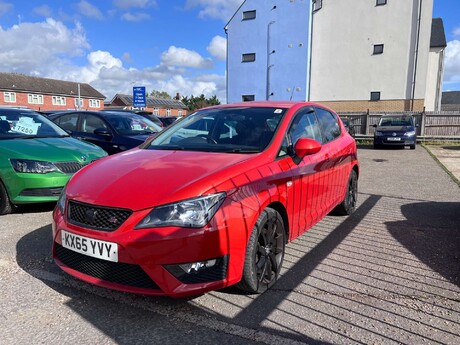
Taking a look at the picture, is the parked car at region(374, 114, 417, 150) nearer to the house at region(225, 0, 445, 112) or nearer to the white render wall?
the house at region(225, 0, 445, 112)

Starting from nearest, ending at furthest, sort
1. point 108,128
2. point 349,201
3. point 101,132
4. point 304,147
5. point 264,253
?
point 264,253
point 304,147
point 349,201
point 101,132
point 108,128

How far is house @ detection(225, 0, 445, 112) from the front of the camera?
25.5 metres

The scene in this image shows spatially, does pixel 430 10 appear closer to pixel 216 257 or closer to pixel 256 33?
pixel 256 33

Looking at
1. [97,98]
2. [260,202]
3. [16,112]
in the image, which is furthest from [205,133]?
[97,98]

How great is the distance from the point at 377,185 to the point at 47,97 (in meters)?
58.0

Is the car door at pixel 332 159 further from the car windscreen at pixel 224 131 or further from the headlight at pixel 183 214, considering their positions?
the headlight at pixel 183 214

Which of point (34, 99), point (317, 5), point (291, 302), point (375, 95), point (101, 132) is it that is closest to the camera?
point (291, 302)

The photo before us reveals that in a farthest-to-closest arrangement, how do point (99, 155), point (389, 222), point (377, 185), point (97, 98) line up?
point (97, 98) → point (377, 185) → point (99, 155) → point (389, 222)

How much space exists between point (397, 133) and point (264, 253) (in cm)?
1549

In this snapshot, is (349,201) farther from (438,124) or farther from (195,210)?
(438,124)

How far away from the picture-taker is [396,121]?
1759 centimetres

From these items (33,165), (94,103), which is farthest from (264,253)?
(94,103)

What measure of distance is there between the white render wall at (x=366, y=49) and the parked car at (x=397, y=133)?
32.2 ft

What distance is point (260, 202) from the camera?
2877 millimetres
